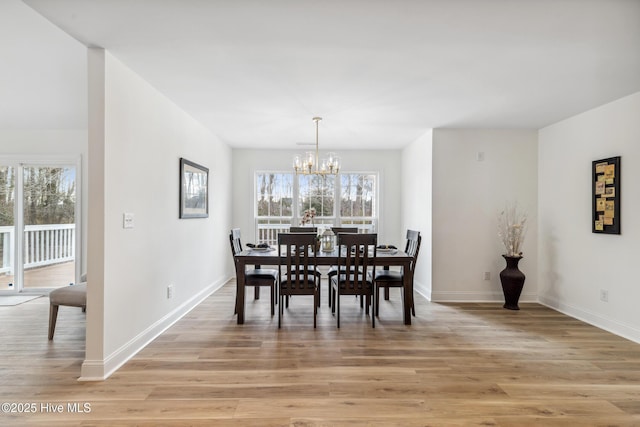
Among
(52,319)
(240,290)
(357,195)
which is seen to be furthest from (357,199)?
(52,319)

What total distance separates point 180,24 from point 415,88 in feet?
6.81

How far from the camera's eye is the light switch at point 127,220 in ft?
8.69

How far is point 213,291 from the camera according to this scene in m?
4.97

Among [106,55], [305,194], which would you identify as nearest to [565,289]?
[305,194]

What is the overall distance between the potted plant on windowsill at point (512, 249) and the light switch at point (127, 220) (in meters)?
4.27

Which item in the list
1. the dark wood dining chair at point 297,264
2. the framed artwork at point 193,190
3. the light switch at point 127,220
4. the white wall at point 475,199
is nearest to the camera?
the light switch at point 127,220

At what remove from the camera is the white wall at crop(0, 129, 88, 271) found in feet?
15.9

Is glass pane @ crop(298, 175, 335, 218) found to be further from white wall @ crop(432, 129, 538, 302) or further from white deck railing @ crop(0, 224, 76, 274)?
white deck railing @ crop(0, 224, 76, 274)

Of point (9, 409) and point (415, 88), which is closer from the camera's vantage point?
point (9, 409)

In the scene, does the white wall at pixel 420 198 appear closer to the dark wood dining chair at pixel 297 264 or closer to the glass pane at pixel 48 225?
the dark wood dining chair at pixel 297 264

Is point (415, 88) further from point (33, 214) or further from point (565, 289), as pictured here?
point (33, 214)

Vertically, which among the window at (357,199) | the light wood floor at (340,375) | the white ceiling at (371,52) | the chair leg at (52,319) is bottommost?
the light wood floor at (340,375)

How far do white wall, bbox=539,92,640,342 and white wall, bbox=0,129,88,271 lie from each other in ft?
21.4

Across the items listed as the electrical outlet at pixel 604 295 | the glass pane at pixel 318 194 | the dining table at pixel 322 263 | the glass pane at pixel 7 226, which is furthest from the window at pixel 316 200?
the glass pane at pixel 7 226
